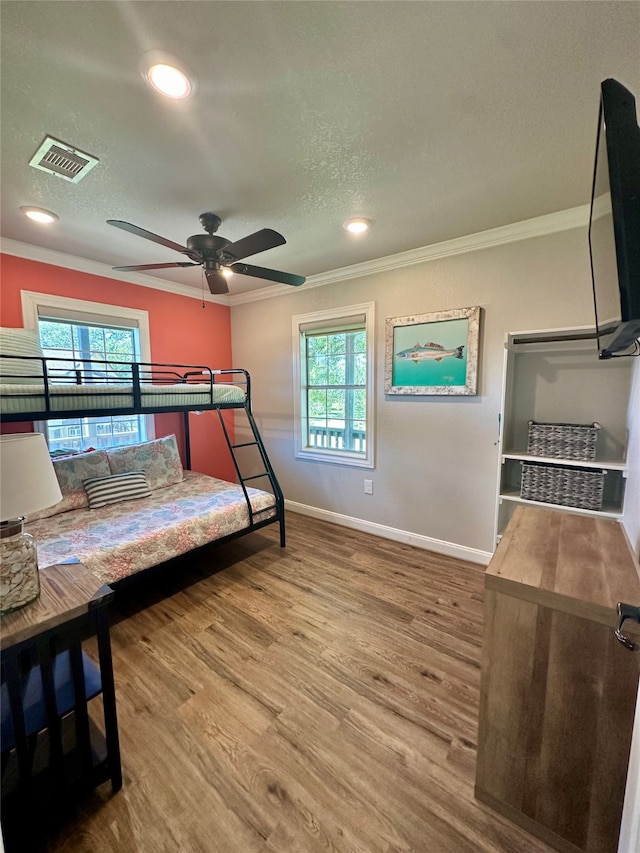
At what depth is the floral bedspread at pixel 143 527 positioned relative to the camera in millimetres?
2035

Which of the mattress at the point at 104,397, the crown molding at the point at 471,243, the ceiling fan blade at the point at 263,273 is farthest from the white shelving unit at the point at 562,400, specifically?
the mattress at the point at 104,397

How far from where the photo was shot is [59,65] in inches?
45.9

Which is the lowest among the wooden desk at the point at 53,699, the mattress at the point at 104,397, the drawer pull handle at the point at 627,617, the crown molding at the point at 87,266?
the wooden desk at the point at 53,699

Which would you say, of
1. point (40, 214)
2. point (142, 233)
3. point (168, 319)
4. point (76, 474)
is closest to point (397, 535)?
point (76, 474)

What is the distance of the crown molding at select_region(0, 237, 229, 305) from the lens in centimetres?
263

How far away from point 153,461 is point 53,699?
2395mm

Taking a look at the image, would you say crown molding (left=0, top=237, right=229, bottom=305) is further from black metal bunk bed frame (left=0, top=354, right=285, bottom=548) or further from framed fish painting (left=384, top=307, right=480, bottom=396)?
framed fish painting (left=384, top=307, right=480, bottom=396)

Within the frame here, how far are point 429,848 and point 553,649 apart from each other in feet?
2.53

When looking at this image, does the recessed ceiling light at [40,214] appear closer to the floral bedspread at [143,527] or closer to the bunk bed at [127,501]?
the bunk bed at [127,501]

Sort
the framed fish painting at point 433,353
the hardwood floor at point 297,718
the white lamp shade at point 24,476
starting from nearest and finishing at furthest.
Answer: the white lamp shade at point 24,476 → the hardwood floor at point 297,718 → the framed fish painting at point 433,353

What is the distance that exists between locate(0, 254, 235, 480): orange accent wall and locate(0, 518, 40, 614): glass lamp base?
2.18m

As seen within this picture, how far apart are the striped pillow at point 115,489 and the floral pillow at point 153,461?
113 mm

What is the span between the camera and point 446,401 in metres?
2.82

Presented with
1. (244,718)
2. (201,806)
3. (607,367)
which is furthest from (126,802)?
(607,367)
